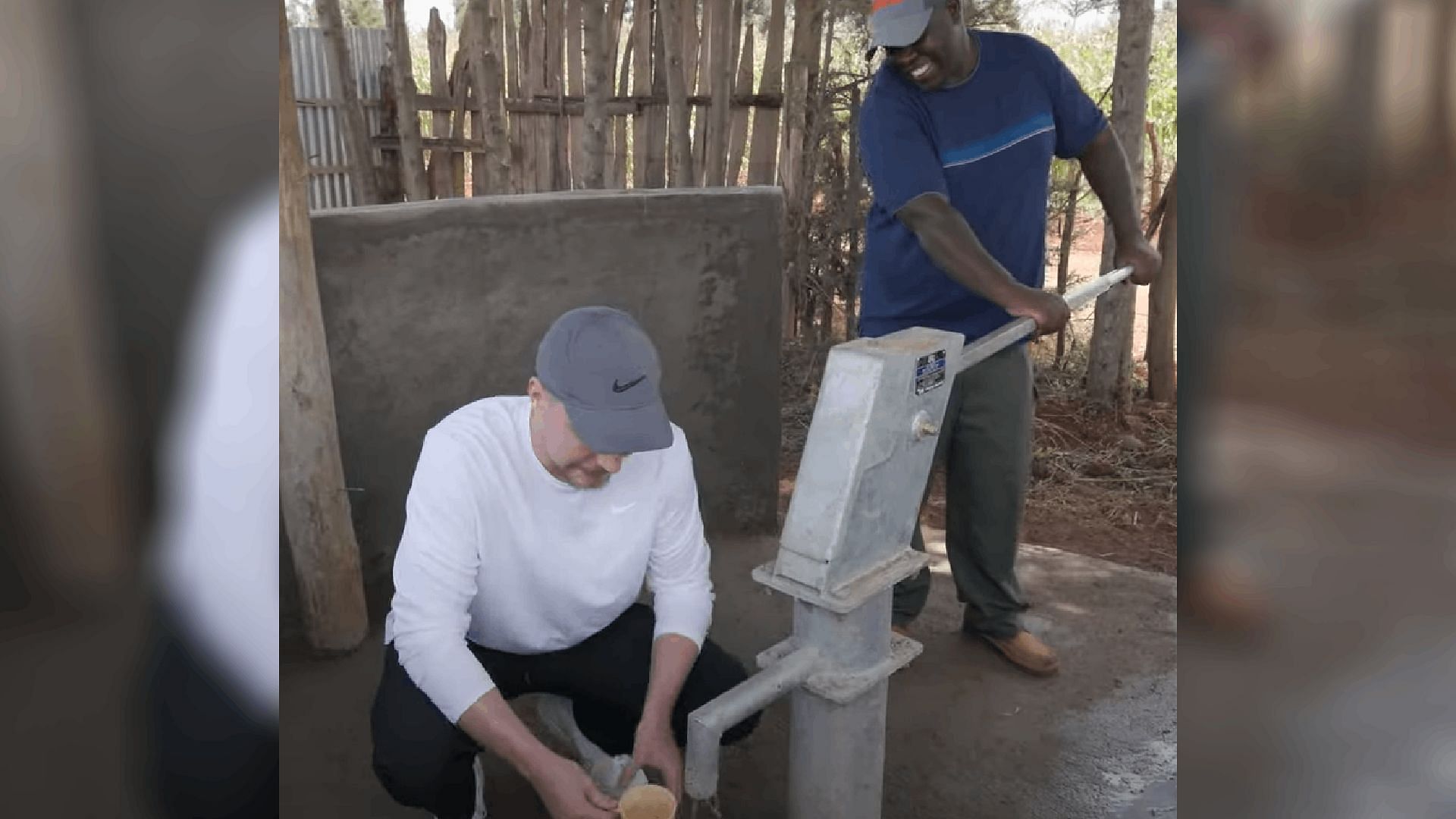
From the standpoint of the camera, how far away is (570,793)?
66.7 inches

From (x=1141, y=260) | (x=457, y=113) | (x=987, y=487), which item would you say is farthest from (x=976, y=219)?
(x=457, y=113)

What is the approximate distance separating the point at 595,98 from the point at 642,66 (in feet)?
3.12

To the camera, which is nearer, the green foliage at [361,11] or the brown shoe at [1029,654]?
the brown shoe at [1029,654]

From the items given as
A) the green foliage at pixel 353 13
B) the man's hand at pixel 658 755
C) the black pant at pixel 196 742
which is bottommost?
the man's hand at pixel 658 755

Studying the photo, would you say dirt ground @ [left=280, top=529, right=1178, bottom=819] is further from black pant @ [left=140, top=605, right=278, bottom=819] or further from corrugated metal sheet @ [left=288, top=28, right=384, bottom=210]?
corrugated metal sheet @ [left=288, top=28, right=384, bottom=210]

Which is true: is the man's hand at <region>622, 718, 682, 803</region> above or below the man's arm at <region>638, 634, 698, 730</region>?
below

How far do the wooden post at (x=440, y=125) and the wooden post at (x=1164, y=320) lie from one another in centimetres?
395

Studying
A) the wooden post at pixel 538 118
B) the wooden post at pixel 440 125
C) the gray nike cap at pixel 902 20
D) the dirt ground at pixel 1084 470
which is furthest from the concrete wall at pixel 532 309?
the wooden post at pixel 440 125

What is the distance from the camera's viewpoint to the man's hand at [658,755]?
1.84m

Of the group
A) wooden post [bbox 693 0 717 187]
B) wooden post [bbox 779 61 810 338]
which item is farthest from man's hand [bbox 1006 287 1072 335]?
wooden post [bbox 693 0 717 187]

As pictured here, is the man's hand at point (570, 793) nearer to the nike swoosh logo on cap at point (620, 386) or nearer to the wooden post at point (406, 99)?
the nike swoosh logo on cap at point (620, 386)

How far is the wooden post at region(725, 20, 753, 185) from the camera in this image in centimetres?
509

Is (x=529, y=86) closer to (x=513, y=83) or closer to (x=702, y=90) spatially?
(x=513, y=83)

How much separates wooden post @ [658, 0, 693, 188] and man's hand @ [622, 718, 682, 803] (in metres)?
3.30
